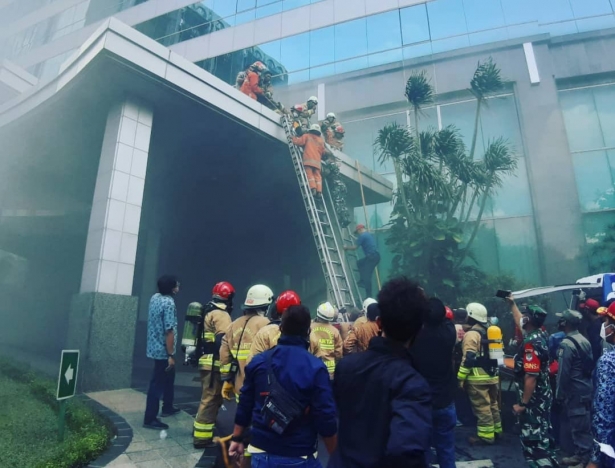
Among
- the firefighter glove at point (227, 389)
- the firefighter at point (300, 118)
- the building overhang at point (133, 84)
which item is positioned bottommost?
the firefighter glove at point (227, 389)

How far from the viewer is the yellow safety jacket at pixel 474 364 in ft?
16.6

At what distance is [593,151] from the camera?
12.5m

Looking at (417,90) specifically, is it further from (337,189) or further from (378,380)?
(378,380)

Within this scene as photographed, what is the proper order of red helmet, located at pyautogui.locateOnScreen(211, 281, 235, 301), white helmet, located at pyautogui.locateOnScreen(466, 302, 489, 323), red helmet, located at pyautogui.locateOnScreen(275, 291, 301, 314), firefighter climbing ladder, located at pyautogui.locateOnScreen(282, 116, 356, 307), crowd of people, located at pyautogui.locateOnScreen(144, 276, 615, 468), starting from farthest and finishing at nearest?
1. firefighter climbing ladder, located at pyautogui.locateOnScreen(282, 116, 356, 307)
2. white helmet, located at pyautogui.locateOnScreen(466, 302, 489, 323)
3. red helmet, located at pyautogui.locateOnScreen(211, 281, 235, 301)
4. red helmet, located at pyautogui.locateOnScreen(275, 291, 301, 314)
5. crowd of people, located at pyautogui.locateOnScreen(144, 276, 615, 468)

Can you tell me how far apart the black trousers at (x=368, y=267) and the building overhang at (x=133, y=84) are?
3.73 m

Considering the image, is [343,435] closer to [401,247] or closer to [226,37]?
[401,247]

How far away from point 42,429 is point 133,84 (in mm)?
5375

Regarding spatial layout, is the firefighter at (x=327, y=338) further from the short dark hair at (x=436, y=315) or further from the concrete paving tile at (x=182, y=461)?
the concrete paving tile at (x=182, y=461)

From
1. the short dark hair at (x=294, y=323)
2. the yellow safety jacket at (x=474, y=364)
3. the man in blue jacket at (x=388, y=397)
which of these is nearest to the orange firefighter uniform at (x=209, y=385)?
the short dark hair at (x=294, y=323)

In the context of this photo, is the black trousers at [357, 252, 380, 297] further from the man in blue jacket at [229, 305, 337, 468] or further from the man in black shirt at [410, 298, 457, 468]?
the man in blue jacket at [229, 305, 337, 468]

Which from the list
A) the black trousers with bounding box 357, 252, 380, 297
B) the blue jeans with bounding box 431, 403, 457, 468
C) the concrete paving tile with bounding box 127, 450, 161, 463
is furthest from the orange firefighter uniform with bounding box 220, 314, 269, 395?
the black trousers with bounding box 357, 252, 380, 297

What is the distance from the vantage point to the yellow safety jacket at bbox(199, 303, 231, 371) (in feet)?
14.3

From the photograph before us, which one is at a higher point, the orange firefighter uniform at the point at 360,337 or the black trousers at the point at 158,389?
the orange firefighter uniform at the point at 360,337

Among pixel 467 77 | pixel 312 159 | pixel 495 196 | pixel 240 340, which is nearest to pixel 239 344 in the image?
pixel 240 340
